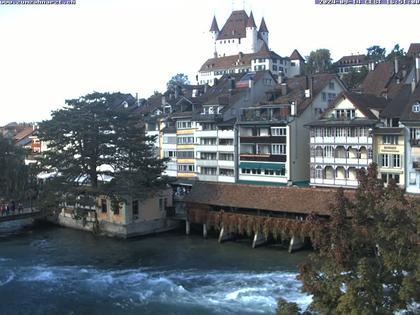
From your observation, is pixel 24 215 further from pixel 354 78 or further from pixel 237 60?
pixel 237 60

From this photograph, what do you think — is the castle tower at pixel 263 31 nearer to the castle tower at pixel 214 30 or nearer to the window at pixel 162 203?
the castle tower at pixel 214 30

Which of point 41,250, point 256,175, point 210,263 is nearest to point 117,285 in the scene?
point 210,263

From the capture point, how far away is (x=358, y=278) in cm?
1803

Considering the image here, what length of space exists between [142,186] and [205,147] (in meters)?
17.1

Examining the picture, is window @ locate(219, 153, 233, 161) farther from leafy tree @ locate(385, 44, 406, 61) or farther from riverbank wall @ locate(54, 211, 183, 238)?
leafy tree @ locate(385, 44, 406, 61)

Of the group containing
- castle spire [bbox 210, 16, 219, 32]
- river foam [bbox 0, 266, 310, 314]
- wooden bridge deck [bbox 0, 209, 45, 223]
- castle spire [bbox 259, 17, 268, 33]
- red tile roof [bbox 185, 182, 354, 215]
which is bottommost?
river foam [bbox 0, 266, 310, 314]

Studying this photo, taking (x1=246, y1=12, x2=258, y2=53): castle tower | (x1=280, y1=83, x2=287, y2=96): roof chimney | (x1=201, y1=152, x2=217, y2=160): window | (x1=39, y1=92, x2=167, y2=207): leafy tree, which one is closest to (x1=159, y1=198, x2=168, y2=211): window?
(x1=39, y1=92, x2=167, y2=207): leafy tree

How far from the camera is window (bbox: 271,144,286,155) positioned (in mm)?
66500

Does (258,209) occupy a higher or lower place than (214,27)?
lower

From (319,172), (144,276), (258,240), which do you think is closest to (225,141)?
(319,172)

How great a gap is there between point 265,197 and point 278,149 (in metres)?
14.5

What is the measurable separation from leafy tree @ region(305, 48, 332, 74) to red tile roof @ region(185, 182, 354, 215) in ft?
238

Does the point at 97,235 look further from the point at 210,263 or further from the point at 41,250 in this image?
the point at 210,263

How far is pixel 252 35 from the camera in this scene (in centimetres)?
16388
